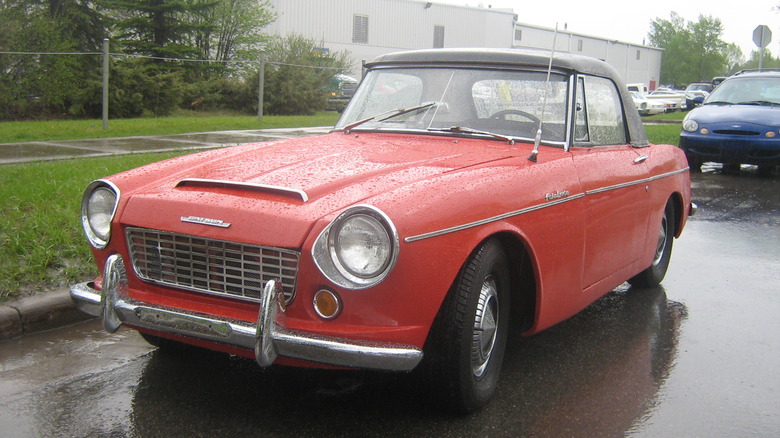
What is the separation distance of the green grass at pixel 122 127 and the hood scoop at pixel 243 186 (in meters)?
9.15

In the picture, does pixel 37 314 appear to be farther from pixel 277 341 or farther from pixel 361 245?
pixel 361 245

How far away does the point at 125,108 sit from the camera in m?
18.1

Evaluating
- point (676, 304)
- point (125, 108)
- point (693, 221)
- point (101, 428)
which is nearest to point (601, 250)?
point (676, 304)

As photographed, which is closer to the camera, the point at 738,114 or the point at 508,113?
the point at 508,113

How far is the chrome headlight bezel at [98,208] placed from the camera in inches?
135

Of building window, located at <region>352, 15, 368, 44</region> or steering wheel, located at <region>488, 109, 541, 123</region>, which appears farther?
building window, located at <region>352, 15, 368, 44</region>

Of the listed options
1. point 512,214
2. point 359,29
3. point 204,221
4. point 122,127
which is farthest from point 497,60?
point 359,29

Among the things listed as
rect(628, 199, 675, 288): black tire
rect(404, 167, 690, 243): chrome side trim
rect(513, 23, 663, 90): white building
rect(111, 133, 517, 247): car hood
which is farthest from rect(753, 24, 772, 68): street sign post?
rect(513, 23, 663, 90): white building

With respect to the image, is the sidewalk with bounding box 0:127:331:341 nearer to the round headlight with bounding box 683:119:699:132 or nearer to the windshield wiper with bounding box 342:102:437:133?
the windshield wiper with bounding box 342:102:437:133

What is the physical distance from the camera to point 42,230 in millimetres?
5539


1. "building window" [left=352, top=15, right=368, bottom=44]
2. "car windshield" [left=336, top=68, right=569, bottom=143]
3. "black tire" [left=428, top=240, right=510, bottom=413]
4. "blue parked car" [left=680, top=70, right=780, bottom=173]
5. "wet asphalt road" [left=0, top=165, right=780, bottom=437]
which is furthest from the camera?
"building window" [left=352, top=15, right=368, bottom=44]

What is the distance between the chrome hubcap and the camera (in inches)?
126

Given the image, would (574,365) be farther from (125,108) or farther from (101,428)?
(125,108)

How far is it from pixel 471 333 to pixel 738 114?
992 centimetres
